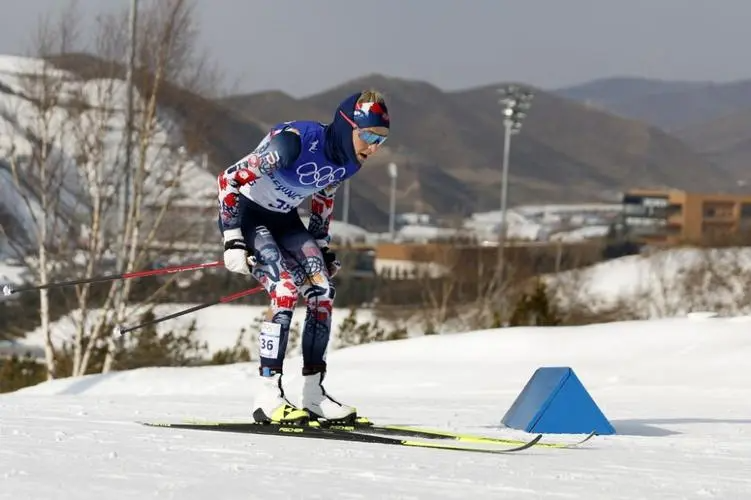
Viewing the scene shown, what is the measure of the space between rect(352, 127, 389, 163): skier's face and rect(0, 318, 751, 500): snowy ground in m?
1.26

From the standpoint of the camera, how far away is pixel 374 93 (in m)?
5.25

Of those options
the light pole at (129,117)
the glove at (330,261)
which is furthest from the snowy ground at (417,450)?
the light pole at (129,117)

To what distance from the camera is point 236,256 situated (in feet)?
17.0

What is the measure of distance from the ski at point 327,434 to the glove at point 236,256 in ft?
2.15

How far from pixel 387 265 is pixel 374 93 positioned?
66959 millimetres

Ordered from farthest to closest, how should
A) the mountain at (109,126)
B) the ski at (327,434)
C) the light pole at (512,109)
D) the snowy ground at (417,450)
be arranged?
1. the light pole at (512,109)
2. the mountain at (109,126)
3. the ski at (327,434)
4. the snowy ground at (417,450)

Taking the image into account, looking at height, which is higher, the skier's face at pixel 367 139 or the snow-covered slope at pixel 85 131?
the snow-covered slope at pixel 85 131

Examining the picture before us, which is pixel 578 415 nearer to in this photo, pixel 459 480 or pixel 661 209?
pixel 459 480

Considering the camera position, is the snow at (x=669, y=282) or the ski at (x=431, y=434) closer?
the ski at (x=431, y=434)

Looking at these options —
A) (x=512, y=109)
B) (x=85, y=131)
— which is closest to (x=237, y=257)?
(x=85, y=131)

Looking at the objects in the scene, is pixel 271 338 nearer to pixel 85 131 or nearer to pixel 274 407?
pixel 274 407

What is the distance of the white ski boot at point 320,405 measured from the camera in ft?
17.6

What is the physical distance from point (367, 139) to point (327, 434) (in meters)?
1.23

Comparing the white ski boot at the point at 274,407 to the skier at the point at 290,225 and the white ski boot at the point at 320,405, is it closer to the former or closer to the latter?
the skier at the point at 290,225
